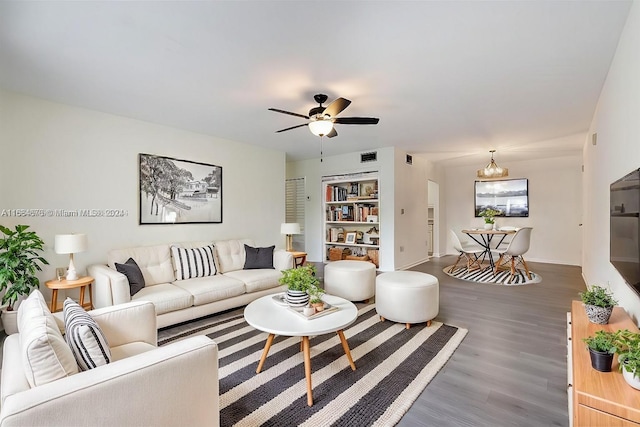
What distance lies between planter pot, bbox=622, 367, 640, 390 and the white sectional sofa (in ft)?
9.52

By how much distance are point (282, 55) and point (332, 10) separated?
61cm

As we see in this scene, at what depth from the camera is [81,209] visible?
3312mm

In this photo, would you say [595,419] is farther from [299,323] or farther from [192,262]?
[192,262]

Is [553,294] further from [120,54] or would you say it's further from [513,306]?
[120,54]

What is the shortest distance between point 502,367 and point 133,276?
10.9ft

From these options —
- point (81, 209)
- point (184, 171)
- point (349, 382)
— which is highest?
point (184, 171)

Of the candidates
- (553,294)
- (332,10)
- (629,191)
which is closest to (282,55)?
(332,10)

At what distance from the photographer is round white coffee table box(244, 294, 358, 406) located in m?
1.93

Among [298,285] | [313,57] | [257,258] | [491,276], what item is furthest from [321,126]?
[491,276]

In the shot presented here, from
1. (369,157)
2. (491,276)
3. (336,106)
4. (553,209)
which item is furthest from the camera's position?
(553,209)

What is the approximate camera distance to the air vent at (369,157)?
568 cm

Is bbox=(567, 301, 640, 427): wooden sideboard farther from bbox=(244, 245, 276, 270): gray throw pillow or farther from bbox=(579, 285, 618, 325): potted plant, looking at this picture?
bbox=(244, 245, 276, 270): gray throw pillow

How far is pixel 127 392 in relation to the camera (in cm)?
114

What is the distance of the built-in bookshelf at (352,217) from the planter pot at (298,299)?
3677 millimetres
